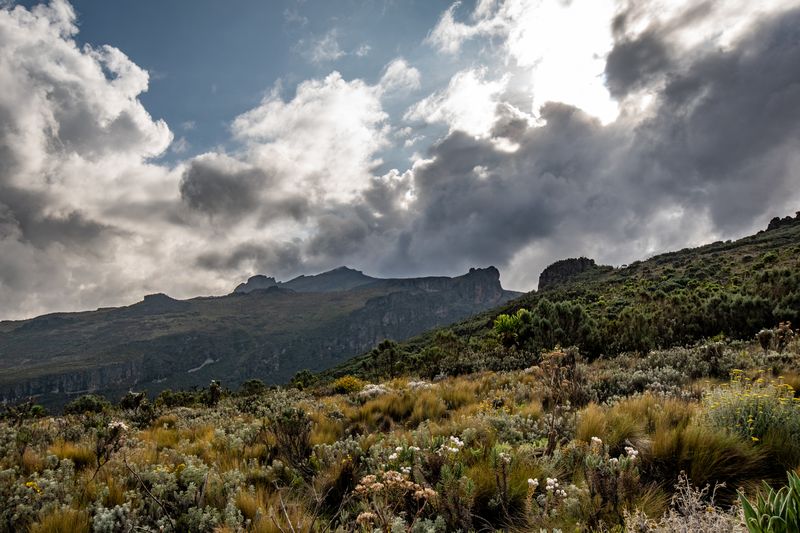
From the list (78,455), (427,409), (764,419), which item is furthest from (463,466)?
(78,455)

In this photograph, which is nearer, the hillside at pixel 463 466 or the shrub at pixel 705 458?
the hillside at pixel 463 466

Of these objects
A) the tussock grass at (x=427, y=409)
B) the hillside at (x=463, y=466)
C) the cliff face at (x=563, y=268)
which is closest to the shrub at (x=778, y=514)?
the hillside at (x=463, y=466)

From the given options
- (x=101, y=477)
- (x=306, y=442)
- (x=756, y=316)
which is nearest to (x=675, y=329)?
(x=756, y=316)

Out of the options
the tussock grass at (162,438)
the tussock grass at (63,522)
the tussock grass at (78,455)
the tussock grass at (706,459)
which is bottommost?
the tussock grass at (706,459)

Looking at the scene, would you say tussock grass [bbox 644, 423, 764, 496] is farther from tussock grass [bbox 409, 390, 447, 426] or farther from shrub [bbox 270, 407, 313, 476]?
tussock grass [bbox 409, 390, 447, 426]

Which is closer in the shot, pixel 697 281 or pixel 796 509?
pixel 796 509

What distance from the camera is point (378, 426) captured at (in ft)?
31.1

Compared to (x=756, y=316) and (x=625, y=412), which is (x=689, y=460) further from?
(x=756, y=316)

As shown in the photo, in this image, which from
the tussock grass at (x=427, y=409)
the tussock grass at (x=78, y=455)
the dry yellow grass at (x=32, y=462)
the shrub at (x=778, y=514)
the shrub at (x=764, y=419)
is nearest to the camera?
the shrub at (x=778, y=514)

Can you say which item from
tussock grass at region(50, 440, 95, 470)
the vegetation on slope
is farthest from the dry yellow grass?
tussock grass at region(50, 440, 95, 470)

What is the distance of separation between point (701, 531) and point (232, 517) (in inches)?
156

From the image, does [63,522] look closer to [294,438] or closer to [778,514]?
[294,438]

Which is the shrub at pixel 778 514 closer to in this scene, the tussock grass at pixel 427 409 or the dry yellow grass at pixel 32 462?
the tussock grass at pixel 427 409

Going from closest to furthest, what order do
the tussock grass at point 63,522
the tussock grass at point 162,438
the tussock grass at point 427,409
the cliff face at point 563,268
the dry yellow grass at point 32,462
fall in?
1. the tussock grass at point 63,522
2. the dry yellow grass at point 32,462
3. the tussock grass at point 162,438
4. the tussock grass at point 427,409
5. the cliff face at point 563,268
